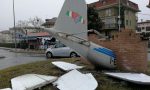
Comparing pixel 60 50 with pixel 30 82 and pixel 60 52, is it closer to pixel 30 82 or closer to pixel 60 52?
pixel 60 52

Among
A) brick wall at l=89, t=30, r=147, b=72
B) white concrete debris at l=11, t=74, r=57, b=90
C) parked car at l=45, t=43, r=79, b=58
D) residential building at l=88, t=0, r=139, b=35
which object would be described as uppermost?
residential building at l=88, t=0, r=139, b=35

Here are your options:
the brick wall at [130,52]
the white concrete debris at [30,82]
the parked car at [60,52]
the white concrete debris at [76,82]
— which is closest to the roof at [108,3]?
the parked car at [60,52]

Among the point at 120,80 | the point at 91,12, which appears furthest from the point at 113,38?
the point at 91,12

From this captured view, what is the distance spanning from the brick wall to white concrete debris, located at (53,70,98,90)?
1483mm

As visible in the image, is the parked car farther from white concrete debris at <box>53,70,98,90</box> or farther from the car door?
white concrete debris at <box>53,70,98,90</box>

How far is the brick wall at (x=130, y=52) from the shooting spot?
6.27m

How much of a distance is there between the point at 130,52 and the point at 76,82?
1982 millimetres

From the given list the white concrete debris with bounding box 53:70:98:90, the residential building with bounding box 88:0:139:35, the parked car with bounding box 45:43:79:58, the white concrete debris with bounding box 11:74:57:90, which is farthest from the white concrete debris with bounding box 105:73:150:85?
the residential building with bounding box 88:0:139:35

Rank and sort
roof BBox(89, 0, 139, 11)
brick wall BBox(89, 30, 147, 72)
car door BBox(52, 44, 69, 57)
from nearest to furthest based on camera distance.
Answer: brick wall BBox(89, 30, 147, 72) < car door BBox(52, 44, 69, 57) < roof BBox(89, 0, 139, 11)

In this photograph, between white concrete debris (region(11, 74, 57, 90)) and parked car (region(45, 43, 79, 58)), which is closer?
white concrete debris (region(11, 74, 57, 90))

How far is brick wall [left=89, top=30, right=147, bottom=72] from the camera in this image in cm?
627

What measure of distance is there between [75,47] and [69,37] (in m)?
0.29

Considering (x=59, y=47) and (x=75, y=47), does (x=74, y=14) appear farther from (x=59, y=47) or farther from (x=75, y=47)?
(x=59, y=47)

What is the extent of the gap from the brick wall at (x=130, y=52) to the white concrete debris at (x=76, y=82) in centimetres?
148
